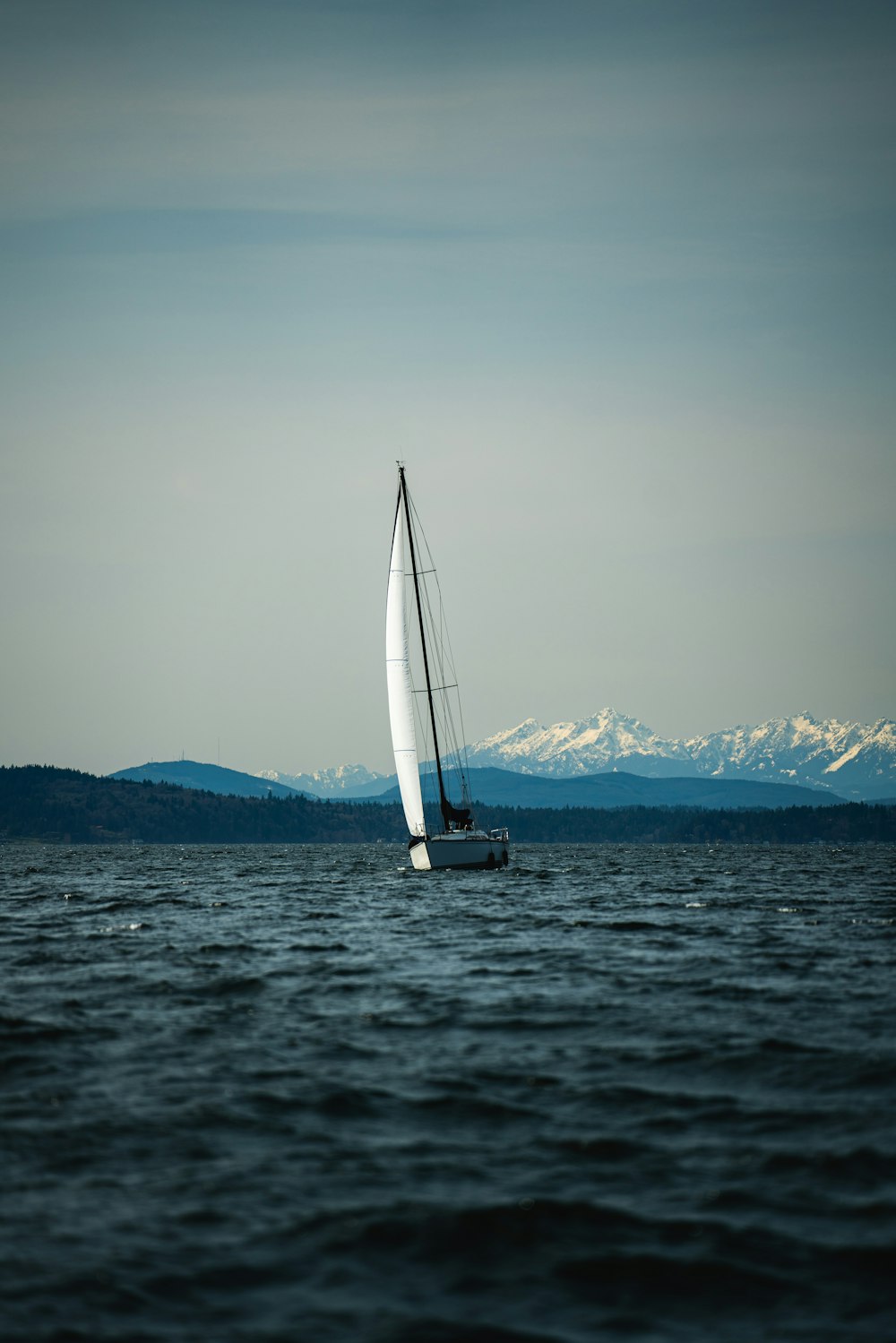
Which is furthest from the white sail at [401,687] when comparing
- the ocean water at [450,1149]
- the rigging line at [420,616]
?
the ocean water at [450,1149]

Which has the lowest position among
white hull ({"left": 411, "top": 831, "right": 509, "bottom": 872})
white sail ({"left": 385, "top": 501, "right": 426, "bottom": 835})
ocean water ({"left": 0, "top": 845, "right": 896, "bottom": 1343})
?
ocean water ({"left": 0, "top": 845, "right": 896, "bottom": 1343})

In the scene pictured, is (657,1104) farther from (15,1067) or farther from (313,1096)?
(15,1067)

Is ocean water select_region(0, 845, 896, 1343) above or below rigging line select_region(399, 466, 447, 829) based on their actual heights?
below

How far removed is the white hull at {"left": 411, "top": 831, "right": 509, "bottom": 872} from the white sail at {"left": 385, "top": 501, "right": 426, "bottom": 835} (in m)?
2.29

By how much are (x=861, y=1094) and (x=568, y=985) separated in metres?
10.9

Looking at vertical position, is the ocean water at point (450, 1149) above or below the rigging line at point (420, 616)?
below

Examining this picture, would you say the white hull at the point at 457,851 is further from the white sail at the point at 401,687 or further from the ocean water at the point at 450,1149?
the ocean water at the point at 450,1149

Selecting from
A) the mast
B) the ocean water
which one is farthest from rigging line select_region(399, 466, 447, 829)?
the ocean water

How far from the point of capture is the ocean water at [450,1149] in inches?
425

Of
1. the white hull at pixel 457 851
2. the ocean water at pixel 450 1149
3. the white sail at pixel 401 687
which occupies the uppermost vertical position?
the white sail at pixel 401 687

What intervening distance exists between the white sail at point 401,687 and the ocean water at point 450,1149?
4627cm

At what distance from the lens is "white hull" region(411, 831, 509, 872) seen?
74562mm

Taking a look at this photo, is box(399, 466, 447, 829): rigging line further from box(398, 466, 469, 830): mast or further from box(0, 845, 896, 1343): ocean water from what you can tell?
box(0, 845, 896, 1343): ocean water

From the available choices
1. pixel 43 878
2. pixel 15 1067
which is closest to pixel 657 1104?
pixel 15 1067
